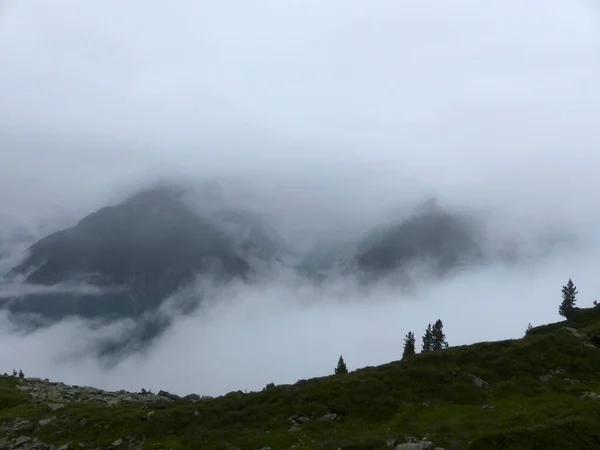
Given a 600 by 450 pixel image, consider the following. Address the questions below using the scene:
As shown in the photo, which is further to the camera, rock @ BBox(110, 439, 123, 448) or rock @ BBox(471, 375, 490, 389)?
rock @ BBox(471, 375, 490, 389)

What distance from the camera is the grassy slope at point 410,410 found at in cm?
4356

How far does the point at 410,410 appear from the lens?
5431 centimetres

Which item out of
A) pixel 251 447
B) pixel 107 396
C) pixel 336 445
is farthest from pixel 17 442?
pixel 336 445

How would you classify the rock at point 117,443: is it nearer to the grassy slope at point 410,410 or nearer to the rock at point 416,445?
the grassy slope at point 410,410

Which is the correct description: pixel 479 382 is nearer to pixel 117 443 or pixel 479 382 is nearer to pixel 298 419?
pixel 298 419

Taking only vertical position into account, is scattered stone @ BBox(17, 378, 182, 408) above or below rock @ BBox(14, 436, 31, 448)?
above

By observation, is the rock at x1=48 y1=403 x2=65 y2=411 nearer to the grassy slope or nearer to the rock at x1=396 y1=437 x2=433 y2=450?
the grassy slope

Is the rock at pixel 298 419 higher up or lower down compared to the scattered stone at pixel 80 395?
lower down

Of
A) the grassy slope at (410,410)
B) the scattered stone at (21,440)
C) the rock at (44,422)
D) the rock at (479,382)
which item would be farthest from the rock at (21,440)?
the rock at (479,382)

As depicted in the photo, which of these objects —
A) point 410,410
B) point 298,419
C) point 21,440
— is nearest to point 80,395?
point 21,440

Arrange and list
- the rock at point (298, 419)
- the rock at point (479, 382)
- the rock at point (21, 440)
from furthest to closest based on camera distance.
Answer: the rock at point (21, 440) → the rock at point (479, 382) → the rock at point (298, 419)

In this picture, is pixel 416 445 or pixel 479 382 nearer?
pixel 416 445

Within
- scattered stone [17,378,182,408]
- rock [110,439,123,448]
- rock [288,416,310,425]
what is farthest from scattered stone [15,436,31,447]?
rock [288,416,310,425]

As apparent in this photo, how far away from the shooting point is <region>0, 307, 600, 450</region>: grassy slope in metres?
43.6
